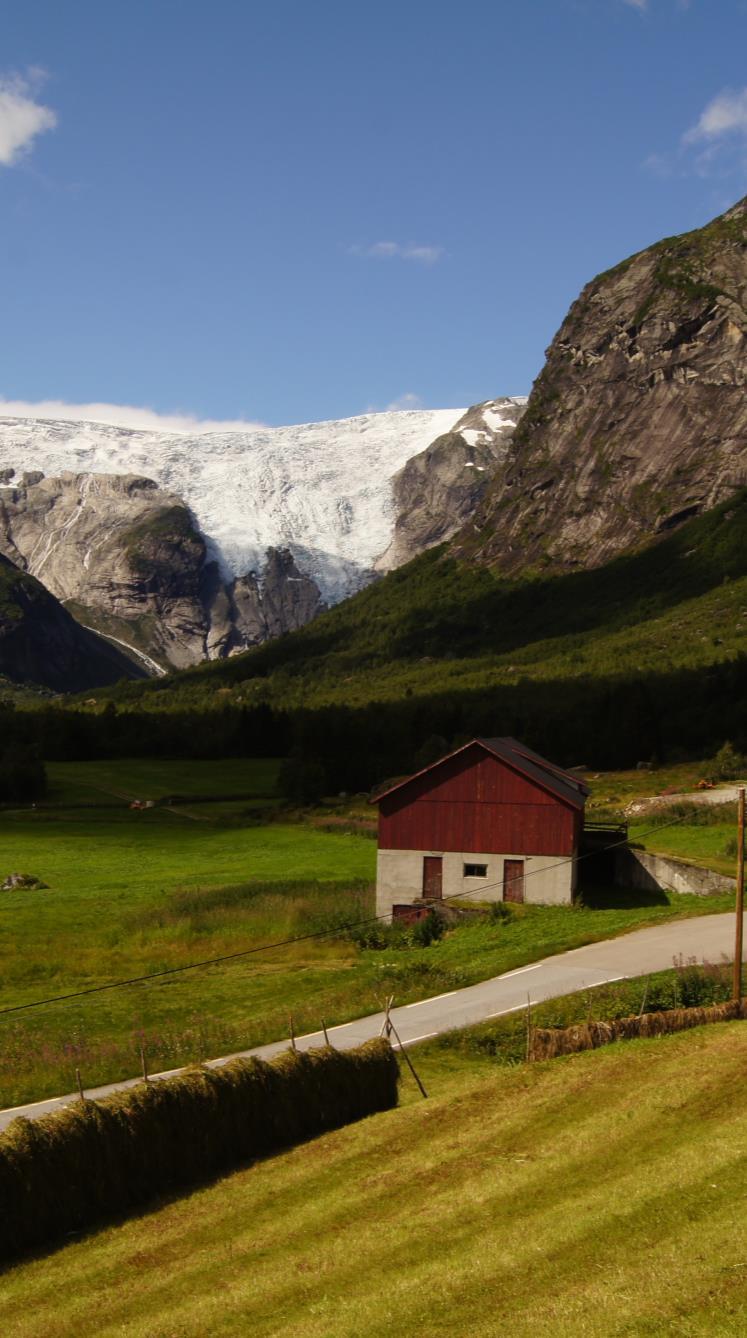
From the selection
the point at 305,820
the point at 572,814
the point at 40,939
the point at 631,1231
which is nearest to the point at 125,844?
the point at 305,820

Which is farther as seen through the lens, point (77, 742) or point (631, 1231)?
point (77, 742)

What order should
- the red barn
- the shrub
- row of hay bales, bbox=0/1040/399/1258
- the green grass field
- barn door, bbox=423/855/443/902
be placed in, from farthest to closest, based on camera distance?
the shrub → barn door, bbox=423/855/443/902 → the red barn → the green grass field → row of hay bales, bbox=0/1040/399/1258

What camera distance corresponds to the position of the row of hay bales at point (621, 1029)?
2973 cm

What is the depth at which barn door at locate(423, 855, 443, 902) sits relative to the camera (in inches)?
2349

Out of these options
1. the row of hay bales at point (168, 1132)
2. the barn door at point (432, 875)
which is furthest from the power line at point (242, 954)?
the row of hay bales at point (168, 1132)

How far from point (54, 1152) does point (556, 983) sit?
19.9 metres

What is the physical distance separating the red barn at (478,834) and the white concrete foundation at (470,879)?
44 millimetres

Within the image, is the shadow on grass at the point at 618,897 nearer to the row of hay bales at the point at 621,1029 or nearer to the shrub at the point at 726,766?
the row of hay bales at the point at 621,1029

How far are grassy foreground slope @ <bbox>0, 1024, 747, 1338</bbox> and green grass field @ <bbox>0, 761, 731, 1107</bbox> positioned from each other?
10091 mm

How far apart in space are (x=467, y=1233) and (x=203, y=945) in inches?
1377

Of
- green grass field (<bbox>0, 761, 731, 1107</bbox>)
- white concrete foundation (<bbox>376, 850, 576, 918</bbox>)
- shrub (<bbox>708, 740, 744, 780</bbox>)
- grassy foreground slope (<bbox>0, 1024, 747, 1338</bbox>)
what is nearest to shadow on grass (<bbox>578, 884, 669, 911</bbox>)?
green grass field (<bbox>0, 761, 731, 1107</bbox>)

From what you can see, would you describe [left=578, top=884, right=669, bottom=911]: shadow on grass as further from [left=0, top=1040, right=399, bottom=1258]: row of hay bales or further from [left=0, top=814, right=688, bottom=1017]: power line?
[left=0, top=1040, right=399, bottom=1258]: row of hay bales

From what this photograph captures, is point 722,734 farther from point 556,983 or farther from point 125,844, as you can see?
point 556,983

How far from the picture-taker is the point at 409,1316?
16922mm
